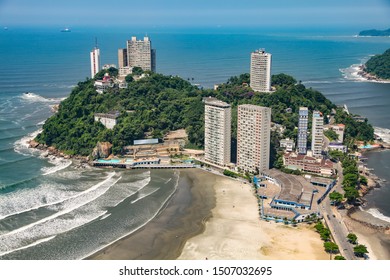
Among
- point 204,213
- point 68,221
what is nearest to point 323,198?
point 204,213

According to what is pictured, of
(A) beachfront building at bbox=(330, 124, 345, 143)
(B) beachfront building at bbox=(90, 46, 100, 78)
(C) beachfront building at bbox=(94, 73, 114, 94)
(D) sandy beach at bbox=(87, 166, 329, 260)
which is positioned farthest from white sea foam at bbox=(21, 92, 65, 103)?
(A) beachfront building at bbox=(330, 124, 345, 143)

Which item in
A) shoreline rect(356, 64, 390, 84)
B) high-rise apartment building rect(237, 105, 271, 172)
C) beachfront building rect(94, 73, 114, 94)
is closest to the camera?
high-rise apartment building rect(237, 105, 271, 172)

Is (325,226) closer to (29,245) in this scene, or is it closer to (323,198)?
(323,198)

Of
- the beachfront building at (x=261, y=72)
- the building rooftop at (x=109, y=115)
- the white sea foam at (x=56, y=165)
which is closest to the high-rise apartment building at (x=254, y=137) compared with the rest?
the building rooftop at (x=109, y=115)

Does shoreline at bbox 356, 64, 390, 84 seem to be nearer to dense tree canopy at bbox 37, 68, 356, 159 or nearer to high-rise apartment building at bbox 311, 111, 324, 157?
dense tree canopy at bbox 37, 68, 356, 159

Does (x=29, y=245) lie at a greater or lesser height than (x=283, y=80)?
lesser

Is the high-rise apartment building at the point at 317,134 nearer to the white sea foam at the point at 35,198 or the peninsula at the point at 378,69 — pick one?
the white sea foam at the point at 35,198
